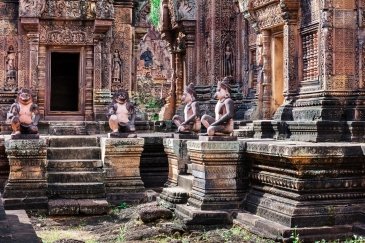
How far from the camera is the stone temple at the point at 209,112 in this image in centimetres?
829

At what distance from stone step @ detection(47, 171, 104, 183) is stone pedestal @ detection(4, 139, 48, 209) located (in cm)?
46

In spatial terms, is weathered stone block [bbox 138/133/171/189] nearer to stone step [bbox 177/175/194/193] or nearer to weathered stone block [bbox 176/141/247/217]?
stone step [bbox 177/175/194/193]

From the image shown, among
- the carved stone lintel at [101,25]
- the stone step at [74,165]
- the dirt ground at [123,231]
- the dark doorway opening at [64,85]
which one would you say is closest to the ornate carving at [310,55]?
the dirt ground at [123,231]

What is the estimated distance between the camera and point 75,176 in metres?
11.9

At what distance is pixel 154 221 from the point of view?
31.5 ft

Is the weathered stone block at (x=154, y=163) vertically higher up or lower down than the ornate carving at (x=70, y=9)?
lower down

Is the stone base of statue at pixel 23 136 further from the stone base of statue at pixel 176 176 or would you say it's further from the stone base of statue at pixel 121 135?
the stone base of statue at pixel 176 176

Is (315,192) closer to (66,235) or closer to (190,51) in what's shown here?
(66,235)

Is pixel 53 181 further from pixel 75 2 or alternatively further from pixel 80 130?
pixel 75 2

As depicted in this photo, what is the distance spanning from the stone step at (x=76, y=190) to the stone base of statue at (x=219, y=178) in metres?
2.60

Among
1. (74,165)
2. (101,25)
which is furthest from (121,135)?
(101,25)

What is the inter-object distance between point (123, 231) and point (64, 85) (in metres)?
9.20

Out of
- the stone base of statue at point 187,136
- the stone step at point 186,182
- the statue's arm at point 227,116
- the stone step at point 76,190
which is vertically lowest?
the stone step at point 76,190

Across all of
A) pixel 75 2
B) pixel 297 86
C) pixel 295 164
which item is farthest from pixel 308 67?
pixel 75 2
